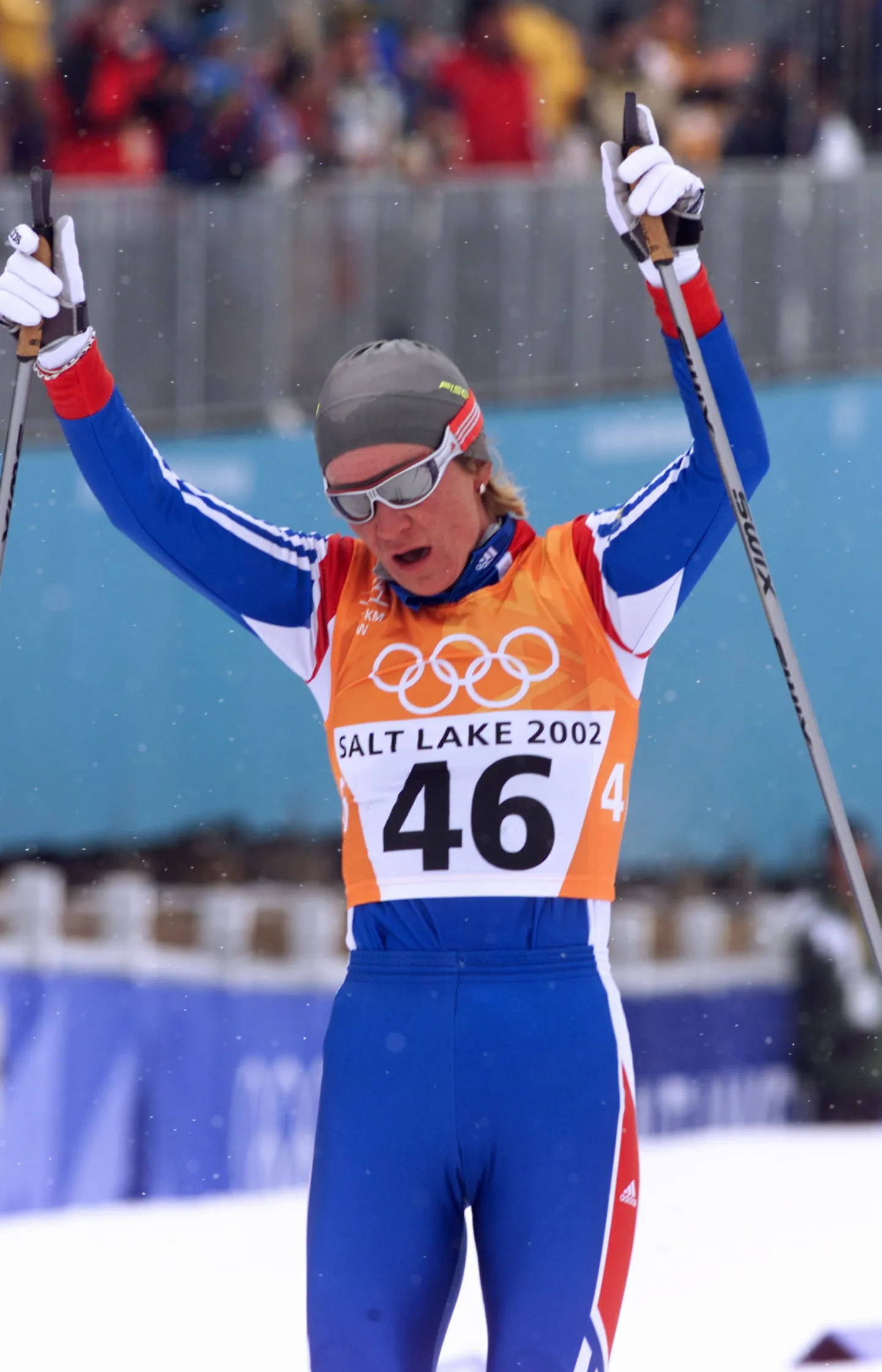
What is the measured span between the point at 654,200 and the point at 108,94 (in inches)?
162

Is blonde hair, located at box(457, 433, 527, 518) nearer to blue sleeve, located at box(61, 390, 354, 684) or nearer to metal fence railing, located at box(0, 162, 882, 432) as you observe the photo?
blue sleeve, located at box(61, 390, 354, 684)

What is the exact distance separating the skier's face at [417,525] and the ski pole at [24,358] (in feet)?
1.49

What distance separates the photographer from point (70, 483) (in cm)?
560

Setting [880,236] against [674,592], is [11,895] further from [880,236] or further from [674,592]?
[880,236]

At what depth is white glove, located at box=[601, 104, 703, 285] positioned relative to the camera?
2705 millimetres

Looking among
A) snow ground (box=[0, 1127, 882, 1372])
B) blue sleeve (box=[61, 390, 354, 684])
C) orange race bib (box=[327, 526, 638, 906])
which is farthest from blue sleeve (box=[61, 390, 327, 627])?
snow ground (box=[0, 1127, 882, 1372])

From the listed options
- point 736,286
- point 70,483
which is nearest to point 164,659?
point 70,483

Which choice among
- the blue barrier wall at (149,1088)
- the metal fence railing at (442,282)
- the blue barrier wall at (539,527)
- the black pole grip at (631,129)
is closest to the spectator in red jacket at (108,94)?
the metal fence railing at (442,282)

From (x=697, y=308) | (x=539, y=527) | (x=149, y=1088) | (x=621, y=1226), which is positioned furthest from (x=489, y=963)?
(x=539, y=527)

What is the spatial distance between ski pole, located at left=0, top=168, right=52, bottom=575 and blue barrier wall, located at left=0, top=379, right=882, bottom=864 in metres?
2.64

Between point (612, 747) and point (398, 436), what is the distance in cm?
50

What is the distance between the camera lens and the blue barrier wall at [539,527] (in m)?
5.57

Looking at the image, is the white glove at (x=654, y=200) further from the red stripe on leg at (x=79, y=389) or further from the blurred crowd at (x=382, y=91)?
the blurred crowd at (x=382, y=91)

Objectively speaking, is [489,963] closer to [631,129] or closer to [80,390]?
[80,390]
